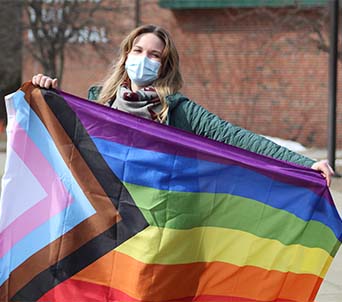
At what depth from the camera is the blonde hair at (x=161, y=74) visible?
14.0ft

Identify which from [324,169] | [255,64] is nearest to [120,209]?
[324,169]

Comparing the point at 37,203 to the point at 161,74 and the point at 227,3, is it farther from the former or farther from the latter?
the point at 227,3

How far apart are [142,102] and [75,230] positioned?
0.76 m

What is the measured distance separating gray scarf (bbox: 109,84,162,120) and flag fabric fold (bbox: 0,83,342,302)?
0.11 meters

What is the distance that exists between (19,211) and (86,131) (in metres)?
0.54

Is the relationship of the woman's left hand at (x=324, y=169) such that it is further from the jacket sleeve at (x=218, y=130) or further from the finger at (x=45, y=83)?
the finger at (x=45, y=83)

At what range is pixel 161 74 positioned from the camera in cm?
434

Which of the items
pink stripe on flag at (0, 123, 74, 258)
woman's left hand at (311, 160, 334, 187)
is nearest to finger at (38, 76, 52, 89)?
pink stripe on flag at (0, 123, 74, 258)

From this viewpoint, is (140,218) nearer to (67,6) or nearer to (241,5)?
(241,5)

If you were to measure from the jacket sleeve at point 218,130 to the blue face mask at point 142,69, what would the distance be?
22cm

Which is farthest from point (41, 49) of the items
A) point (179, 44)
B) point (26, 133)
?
point (26, 133)

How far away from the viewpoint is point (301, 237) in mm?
4301

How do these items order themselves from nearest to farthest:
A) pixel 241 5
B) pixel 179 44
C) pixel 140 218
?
pixel 140 218 < pixel 241 5 < pixel 179 44

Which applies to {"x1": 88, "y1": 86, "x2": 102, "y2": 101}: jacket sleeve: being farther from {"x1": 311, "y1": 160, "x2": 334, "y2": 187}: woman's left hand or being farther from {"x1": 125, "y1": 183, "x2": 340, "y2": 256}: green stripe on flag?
{"x1": 311, "y1": 160, "x2": 334, "y2": 187}: woman's left hand
